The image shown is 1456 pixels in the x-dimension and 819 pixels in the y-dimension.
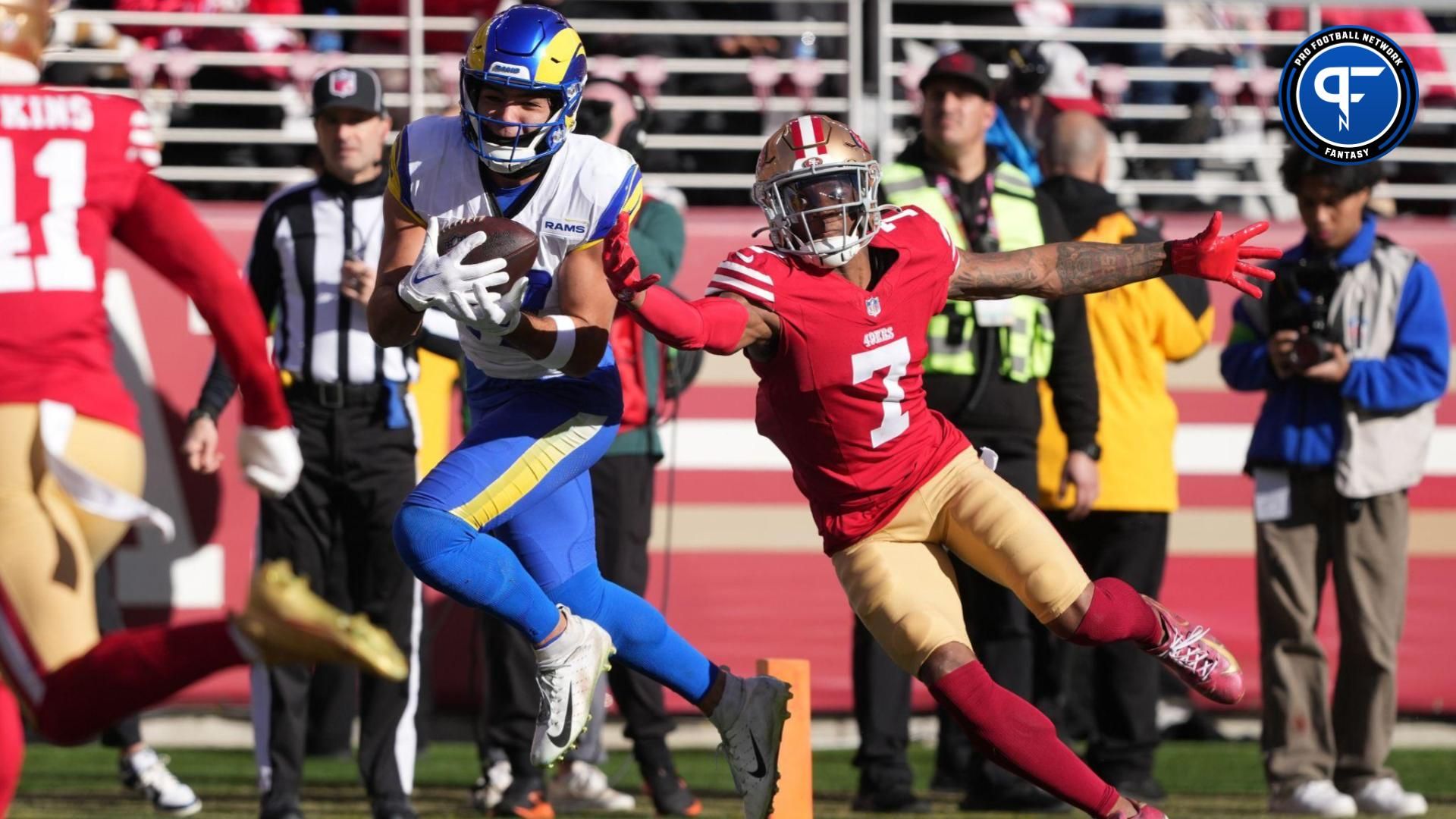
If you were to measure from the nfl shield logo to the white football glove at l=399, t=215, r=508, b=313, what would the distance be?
2170 mm

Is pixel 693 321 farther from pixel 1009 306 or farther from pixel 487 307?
pixel 1009 306

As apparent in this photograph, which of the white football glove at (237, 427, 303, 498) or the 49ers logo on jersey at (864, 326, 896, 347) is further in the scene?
the 49ers logo on jersey at (864, 326, 896, 347)

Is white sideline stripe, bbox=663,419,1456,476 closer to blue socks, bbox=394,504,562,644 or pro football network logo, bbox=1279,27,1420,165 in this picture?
pro football network logo, bbox=1279,27,1420,165

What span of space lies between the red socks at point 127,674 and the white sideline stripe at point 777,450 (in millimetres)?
3891

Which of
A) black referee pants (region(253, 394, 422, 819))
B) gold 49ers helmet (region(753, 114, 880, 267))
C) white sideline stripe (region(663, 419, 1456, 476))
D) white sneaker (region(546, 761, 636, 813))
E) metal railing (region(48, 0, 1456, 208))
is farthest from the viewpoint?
metal railing (region(48, 0, 1456, 208))

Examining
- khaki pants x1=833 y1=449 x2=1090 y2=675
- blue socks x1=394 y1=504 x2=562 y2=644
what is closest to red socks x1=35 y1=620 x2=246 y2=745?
blue socks x1=394 y1=504 x2=562 y2=644

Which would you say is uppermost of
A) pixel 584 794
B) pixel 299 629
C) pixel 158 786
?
pixel 299 629

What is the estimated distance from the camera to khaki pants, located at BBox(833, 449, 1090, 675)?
4.89 meters

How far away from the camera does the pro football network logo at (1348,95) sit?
7.17 meters

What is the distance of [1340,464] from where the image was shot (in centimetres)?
673

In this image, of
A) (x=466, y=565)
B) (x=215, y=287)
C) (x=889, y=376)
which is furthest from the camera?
(x=889, y=376)

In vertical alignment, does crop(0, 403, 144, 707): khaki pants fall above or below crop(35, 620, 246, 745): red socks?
above

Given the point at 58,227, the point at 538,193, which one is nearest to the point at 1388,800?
the point at 538,193

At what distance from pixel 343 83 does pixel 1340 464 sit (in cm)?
344
